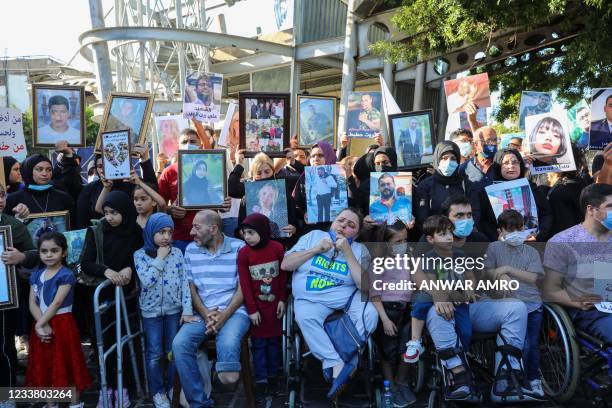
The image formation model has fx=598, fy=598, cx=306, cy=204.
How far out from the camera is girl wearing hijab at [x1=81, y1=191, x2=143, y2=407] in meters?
4.83

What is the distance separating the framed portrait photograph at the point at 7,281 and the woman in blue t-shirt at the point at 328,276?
2.11 metres

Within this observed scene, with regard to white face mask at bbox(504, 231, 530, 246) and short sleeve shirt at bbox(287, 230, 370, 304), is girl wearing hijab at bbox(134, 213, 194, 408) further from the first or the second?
white face mask at bbox(504, 231, 530, 246)

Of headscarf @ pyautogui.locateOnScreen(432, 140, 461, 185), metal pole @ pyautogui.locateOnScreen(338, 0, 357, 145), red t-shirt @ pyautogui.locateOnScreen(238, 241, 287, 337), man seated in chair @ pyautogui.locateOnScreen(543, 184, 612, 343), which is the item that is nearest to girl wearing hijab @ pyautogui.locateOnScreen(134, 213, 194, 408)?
red t-shirt @ pyautogui.locateOnScreen(238, 241, 287, 337)

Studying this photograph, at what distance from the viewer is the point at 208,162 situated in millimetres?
5508

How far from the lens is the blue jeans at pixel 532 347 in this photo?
470cm

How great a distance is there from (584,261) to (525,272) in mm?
456

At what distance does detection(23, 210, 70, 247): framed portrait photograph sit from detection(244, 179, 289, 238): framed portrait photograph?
165cm

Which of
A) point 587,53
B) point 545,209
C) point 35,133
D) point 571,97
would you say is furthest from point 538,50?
point 35,133

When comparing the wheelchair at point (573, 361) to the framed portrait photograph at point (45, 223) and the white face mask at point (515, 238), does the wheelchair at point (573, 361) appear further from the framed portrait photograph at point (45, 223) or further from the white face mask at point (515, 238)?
the framed portrait photograph at point (45, 223)

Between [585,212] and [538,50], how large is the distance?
7521 mm

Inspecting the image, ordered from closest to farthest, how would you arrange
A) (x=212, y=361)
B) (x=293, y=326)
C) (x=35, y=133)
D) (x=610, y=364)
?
(x=610, y=364) < (x=293, y=326) < (x=212, y=361) < (x=35, y=133)

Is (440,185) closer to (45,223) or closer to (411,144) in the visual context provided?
(411,144)

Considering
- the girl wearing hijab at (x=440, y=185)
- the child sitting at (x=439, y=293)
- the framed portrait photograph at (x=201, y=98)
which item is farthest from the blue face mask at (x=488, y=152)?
the framed portrait photograph at (x=201, y=98)

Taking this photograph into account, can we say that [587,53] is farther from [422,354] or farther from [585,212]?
[422,354]
